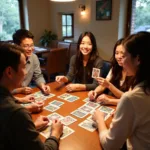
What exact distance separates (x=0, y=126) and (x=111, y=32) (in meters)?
4.23

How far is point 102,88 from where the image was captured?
1.85 meters

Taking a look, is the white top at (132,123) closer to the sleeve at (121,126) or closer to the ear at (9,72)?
the sleeve at (121,126)

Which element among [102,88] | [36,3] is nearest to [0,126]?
[102,88]

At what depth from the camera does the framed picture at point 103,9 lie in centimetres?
442

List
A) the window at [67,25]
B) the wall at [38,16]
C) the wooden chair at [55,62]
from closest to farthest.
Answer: the wooden chair at [55,62]
the wall at [38,16]
the window at [67,25]

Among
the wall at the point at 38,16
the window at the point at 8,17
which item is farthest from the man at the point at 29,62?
the wall at the point at 38,16

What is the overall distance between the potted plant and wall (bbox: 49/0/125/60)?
0.94ft

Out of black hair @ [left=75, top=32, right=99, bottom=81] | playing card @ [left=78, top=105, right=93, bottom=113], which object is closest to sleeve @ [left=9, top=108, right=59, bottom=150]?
playing card @ [left=78, top=105, right=93, bottom=113]

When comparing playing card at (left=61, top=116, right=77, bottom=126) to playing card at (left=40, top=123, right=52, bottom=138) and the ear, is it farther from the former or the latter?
the ear

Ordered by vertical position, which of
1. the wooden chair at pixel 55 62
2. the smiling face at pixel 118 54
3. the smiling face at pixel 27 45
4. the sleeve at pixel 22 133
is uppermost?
the smiling face at pixel 27 45

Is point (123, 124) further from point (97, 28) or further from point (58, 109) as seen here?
point (97, 28)

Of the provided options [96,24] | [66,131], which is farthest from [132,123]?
[96,24]

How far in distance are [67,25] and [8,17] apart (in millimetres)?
1864

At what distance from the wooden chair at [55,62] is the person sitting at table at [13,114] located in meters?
3.30
